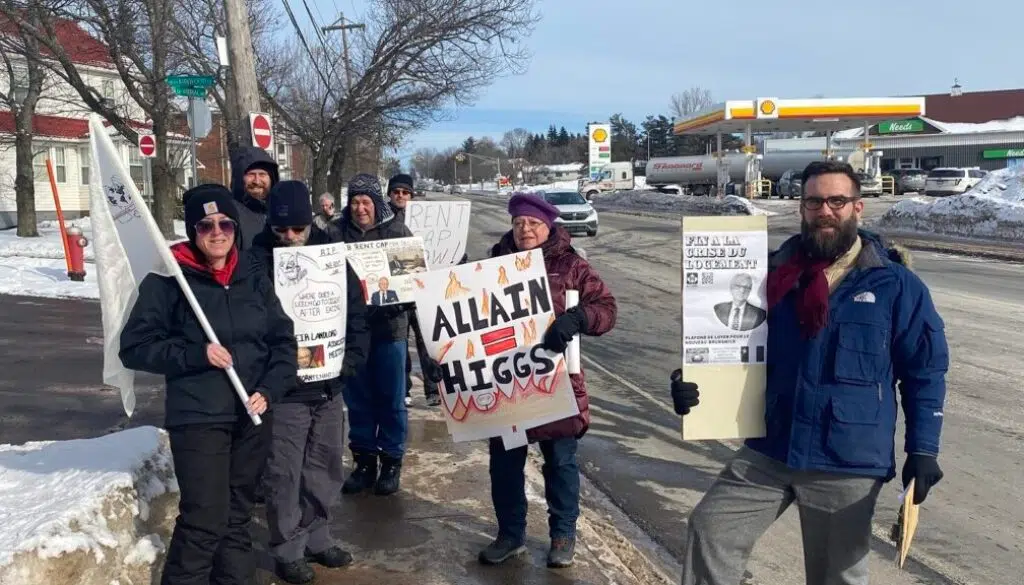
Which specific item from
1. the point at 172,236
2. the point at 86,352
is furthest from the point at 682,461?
the point at 172,236

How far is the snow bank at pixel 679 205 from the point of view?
36.5 meters

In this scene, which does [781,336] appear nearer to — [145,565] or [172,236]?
[145,565]

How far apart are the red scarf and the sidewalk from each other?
70.0 inches

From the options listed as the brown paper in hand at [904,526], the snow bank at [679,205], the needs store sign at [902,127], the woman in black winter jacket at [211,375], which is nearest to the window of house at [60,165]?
the snow bank at [679,205]

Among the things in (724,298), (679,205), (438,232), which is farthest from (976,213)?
(724,298)

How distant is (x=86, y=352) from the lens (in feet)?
33.2

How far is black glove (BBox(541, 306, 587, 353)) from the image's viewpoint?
13.4 feet

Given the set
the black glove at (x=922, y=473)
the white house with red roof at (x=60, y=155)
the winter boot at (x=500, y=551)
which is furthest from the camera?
the white house with red roof at (x=60, y=155)

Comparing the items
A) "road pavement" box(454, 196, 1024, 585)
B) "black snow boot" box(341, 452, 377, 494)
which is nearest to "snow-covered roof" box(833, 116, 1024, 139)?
"road pavement" box(454, 196, 1024, 585)

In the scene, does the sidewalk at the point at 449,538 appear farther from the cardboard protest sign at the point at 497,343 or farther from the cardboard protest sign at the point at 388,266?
the cardboard protest sign at the point at 388,266

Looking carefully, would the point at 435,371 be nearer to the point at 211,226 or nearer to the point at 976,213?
the point at 211,226

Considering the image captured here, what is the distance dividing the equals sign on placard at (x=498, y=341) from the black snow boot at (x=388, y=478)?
4.55 feet

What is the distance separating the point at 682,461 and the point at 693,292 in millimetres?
3242

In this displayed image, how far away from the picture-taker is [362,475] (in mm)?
5395
